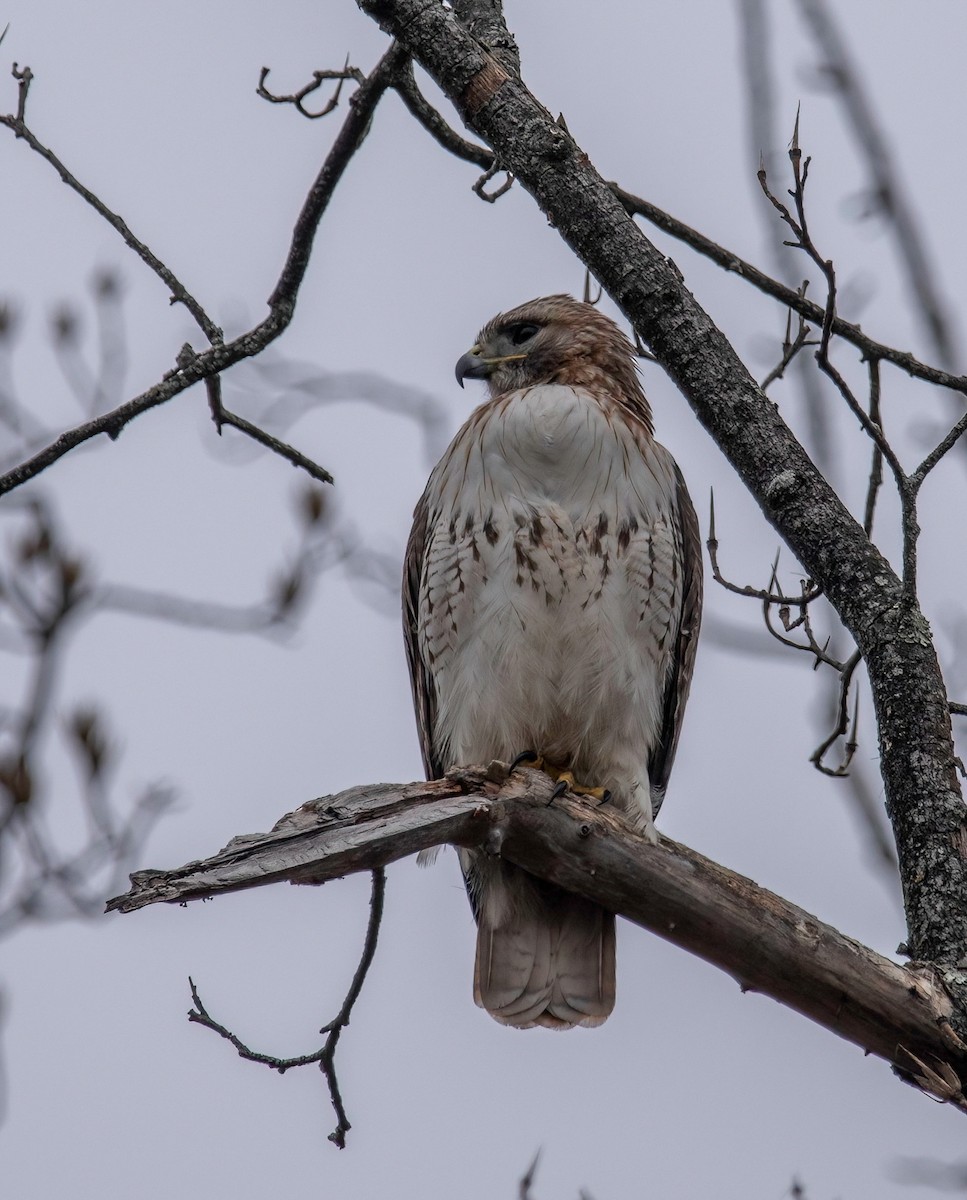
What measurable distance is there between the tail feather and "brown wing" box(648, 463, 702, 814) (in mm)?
536

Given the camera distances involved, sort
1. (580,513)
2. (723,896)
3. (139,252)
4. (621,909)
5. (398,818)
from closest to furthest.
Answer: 1. (398,818)
2. (723,896)
3. (621,909)
4. (139,252)
5. (580,513)

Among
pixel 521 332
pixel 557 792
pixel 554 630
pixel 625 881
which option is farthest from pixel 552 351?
pixel 625 881

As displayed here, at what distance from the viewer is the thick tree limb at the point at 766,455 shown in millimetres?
2795

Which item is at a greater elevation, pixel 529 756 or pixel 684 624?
pixel 684 624

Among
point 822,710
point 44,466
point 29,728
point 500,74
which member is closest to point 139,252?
point 44,466

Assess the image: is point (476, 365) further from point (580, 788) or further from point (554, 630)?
point (580, 788)

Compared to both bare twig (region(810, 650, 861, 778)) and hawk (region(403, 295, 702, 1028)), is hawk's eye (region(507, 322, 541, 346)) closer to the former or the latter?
hawk (region(403, 295, 702, 1028))

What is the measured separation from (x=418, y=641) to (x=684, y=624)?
34.4 inches

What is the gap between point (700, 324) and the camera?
3145mm

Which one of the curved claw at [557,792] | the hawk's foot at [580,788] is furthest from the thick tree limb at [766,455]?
the hawk's foot at [580,788]

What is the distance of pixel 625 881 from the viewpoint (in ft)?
10.2

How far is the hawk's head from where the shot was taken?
4750 millimetres

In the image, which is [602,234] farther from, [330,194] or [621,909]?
[621,909]

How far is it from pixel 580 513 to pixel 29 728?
1687 millimetres
